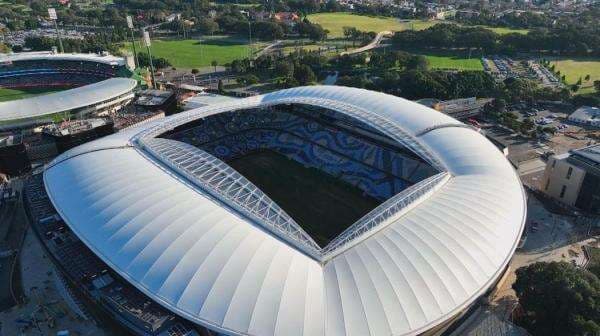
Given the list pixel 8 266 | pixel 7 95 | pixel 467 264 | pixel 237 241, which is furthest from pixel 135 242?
pixel 7 95

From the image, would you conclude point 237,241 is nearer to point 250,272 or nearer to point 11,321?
point 250,272

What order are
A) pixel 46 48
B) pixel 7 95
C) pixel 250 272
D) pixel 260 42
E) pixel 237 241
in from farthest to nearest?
pixel 260 42 → pixel 46 48 → pixel 7 95 → pixel 237 241 → pixel 250 272

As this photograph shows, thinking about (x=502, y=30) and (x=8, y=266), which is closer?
(x=8, y=266)

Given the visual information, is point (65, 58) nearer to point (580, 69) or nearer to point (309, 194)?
point (309, 194)

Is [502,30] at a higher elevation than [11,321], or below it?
higher

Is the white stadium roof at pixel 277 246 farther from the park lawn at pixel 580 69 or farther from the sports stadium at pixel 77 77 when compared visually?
the park lawn at pixel 580 69

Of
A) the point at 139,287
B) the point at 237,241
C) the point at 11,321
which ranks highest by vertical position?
the point at 237,241

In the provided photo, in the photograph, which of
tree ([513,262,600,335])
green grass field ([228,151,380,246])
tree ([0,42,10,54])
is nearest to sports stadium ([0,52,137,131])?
tree ([0,42,10,54])
